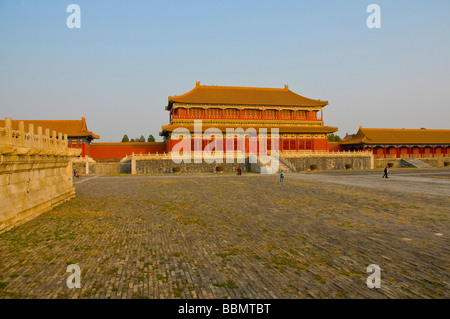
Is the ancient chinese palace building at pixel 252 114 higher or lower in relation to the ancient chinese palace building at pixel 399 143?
higher

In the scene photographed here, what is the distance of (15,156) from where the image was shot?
9.75m

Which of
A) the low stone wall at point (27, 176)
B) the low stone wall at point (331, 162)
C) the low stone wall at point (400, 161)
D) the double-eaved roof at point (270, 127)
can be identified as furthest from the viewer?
the low stone wall at point (400, 161)

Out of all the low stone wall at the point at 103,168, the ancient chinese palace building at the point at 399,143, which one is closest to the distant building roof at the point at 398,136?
the ancient chinese palace building at the point at 399,143

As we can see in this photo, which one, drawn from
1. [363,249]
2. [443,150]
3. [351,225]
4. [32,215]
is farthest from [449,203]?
[443,150]

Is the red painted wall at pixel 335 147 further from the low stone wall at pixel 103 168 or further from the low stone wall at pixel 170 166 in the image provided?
the low stone wall at pixel 103 168

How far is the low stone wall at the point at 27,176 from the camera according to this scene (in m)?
9.25

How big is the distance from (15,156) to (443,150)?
62.2 meters

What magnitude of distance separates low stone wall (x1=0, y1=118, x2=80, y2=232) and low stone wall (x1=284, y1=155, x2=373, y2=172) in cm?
3137

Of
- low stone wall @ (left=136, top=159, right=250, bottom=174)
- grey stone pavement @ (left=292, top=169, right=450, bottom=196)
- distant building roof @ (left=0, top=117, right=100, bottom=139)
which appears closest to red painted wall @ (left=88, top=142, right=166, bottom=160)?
distant building roof @ (left=0, top=117, right=100, bottom=139)

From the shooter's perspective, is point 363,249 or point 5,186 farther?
point 5,186

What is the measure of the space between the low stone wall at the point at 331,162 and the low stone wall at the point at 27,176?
31372 mm

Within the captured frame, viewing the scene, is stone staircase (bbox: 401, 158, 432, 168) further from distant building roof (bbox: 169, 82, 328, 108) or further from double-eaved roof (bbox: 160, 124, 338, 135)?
distant building roof (bbox: 169, 82, 328, 108)

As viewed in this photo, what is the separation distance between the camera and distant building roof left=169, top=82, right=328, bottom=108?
47.0 meters
